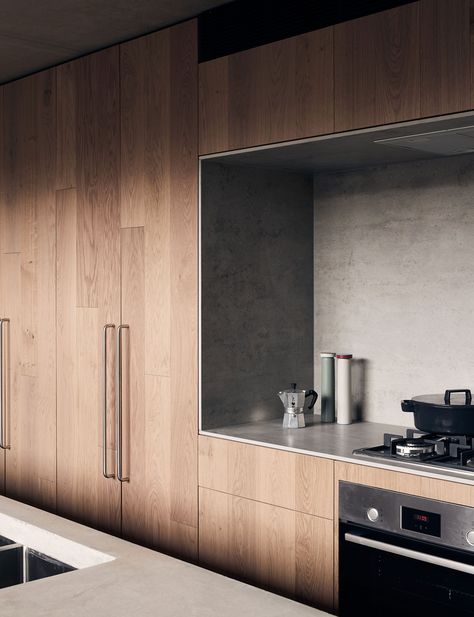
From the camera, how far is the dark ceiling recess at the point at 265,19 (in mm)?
2793

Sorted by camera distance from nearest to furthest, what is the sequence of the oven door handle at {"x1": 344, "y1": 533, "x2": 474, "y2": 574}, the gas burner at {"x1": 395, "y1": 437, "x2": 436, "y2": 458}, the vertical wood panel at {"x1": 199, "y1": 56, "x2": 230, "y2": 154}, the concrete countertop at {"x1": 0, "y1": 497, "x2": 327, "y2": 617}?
the concrete countertop at {"x1": 0, "y1": 497, "x2": 327, "y2": 617} < the oven door handle at {"x1": 344, "y1": 533, "x2": 474, "y2": 574} < the gas burner at {"x1": 395, "y1": 437, "x2": 436, "y2": 458} < the vertical wood panel at {"x1": 199, "y1": 56, "x2": 230, "y2": 154}

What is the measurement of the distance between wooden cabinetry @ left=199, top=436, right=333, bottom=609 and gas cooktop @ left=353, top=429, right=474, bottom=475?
19cm

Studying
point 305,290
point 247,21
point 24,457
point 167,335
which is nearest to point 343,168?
point 305,290

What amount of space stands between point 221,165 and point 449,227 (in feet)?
3.02

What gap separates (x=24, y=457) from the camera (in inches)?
168

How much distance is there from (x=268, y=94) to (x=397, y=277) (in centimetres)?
93

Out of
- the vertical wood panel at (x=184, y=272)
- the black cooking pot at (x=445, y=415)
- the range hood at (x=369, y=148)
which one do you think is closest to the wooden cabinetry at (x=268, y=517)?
the vertical wood panel at (x=184, y=272)

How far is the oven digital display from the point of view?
2.53 m

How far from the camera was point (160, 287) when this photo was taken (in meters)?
3.47

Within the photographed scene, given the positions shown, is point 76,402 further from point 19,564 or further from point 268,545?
point 268,545

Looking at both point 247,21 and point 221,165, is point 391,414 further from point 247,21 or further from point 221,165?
point 247,21

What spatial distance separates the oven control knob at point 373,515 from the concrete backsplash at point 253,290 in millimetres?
853

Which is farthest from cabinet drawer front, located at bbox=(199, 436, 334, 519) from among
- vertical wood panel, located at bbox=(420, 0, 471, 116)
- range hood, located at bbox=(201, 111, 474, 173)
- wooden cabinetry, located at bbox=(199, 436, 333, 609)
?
vertical wood panel, located at bbox=(420, 0, 471, 116)

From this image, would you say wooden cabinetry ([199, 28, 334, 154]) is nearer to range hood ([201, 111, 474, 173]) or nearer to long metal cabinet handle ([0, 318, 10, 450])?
range hood ([201, 111, 474, 173])
